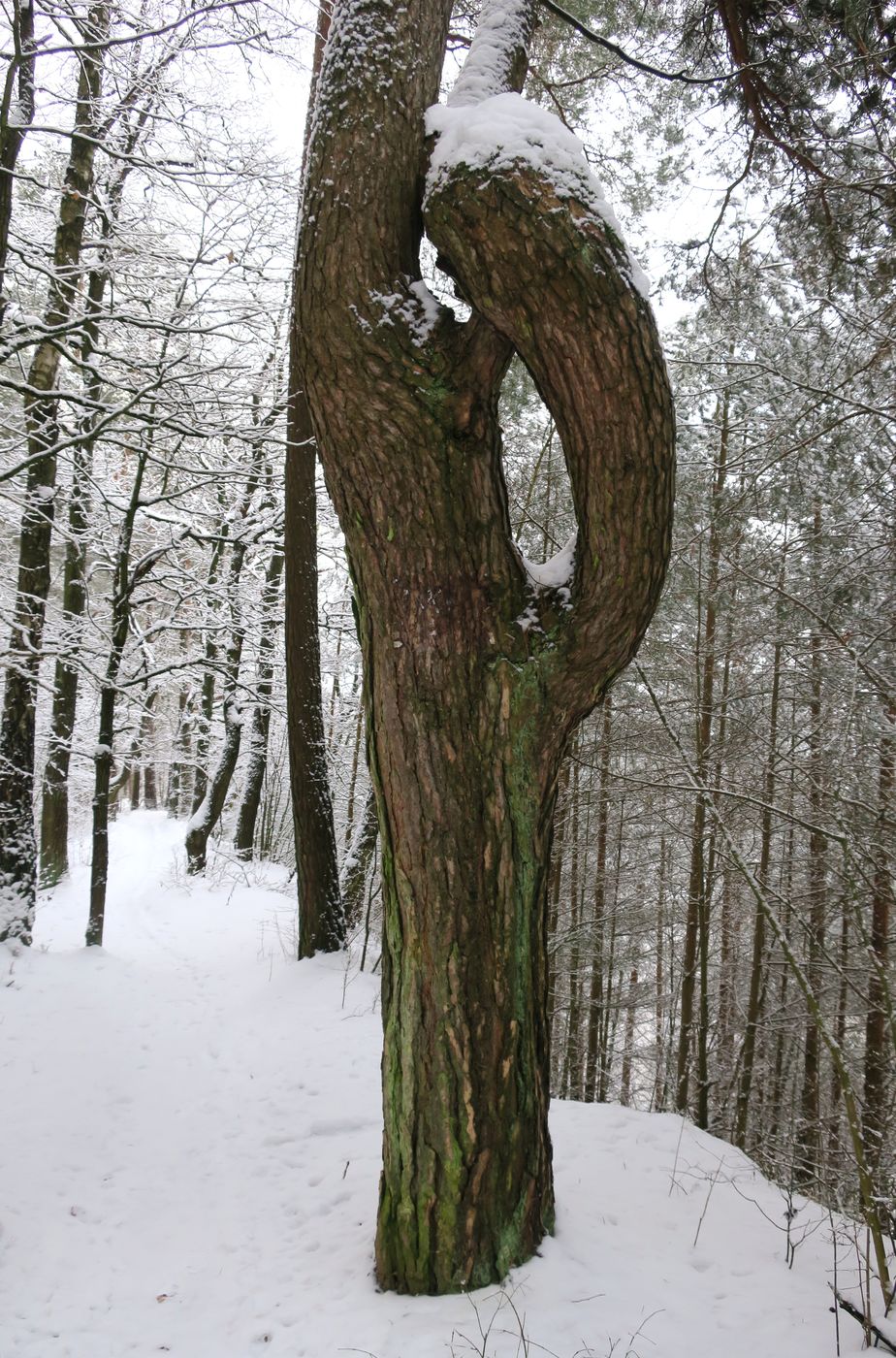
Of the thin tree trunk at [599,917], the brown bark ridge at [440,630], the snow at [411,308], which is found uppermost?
the snow at [411,308]

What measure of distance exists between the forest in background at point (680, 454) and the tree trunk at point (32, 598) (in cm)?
4

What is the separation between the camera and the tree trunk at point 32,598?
577 cm

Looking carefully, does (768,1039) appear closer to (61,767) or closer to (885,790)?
(885,790)

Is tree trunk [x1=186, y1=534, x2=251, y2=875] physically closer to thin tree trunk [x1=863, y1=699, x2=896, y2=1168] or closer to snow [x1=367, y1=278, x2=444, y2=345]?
thin tree trunk [x1=863, y1=699, x2=896, y2=1168]

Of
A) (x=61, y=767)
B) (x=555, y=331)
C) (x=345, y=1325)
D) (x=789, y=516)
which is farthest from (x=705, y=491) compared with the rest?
(x=61, y=767)

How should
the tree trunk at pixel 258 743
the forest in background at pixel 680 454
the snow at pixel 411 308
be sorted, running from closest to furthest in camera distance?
the snow at pixel 411 308, the forest in background at pixel 680 454, the tree trunk at pixel 258 743

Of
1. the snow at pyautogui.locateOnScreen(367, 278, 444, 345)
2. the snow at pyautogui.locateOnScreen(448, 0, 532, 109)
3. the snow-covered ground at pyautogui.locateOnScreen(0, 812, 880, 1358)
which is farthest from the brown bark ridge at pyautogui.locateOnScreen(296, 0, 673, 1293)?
the snow-covered ground at pyautogui.locateOnScreen(0, 812, 880, 1358)

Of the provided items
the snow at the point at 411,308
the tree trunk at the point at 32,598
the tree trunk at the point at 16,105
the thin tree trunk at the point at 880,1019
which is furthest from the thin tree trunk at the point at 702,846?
the tree trunk at the point at 32,598

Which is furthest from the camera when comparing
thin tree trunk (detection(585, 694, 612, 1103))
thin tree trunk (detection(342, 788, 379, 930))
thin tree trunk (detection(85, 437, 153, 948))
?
thin tree trunk (detection(585, 694, 612, 1103))

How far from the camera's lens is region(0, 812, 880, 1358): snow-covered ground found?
89.8 inches

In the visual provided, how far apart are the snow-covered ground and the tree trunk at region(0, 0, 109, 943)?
70 centimetres

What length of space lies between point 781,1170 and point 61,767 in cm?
810

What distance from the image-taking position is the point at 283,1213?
3.12 m

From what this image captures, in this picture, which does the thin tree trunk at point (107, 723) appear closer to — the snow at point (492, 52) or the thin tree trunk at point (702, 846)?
the snow at point (492, 52)
